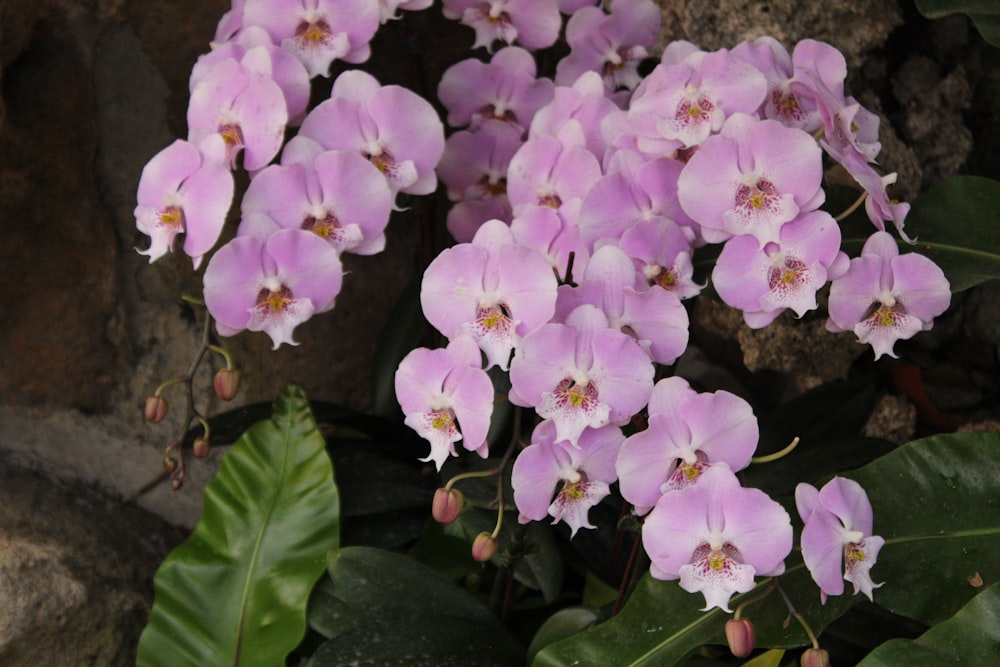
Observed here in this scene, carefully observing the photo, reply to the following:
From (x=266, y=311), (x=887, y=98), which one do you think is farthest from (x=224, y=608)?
(x=887, y=98)

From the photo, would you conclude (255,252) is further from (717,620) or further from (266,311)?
(717,620)

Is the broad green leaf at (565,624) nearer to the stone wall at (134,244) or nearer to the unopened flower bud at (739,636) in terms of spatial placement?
the unopened flower bud at (739,636)

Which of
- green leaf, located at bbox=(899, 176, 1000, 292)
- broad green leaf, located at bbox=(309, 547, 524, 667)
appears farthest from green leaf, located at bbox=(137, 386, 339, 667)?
green leaf, located at bbox=(899, 176, 1000, 292)

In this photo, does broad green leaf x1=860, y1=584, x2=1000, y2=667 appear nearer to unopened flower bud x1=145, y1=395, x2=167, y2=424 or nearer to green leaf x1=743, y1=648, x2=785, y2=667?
green leaf x1=743, y1=648, x2=785, y2=667

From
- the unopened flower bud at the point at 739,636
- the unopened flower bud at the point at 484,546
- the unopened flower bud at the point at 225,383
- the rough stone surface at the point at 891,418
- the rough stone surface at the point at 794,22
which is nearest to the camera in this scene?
the unopened flower bud at the point at 739,636

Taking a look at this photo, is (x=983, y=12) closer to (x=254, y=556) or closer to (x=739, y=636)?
(x=739, y=636)

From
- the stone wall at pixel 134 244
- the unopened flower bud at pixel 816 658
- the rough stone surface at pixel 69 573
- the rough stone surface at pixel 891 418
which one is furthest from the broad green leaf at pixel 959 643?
the rough stone surface at pixel 69 573
